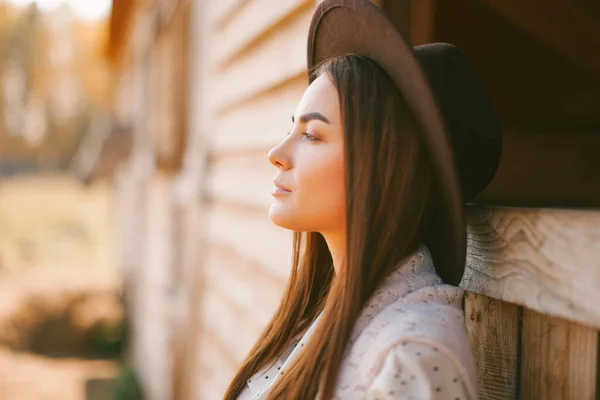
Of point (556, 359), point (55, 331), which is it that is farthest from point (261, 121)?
point (55, 331)

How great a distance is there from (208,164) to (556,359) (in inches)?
138

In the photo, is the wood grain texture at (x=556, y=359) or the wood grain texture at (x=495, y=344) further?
the wood grain texture at (x=495, y=344)

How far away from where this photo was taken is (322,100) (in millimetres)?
1336

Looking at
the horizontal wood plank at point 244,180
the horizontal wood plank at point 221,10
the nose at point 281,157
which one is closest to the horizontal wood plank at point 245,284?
the horizontal wood plank at point 244,180

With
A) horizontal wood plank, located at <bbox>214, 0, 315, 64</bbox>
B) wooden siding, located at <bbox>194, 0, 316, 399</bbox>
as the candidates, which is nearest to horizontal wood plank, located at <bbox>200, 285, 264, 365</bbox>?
wooden siding, located at <bbox>194, 0, 316, 399</bbox>

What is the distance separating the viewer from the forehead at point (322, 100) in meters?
1.31

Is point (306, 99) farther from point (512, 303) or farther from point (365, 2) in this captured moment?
point (512, 303)

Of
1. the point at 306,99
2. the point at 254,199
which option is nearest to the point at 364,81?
the point at 306,99

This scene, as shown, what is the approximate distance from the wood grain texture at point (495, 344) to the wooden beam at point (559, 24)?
0.69m

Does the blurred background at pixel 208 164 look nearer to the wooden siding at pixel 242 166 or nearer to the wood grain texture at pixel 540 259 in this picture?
the wooden siding at pixel 242 166

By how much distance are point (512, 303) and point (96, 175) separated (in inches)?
360

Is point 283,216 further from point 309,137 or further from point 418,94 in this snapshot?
point 418,94

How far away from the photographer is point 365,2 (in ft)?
4.31

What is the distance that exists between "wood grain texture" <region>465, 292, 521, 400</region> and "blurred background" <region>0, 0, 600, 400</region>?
51 centimetres
